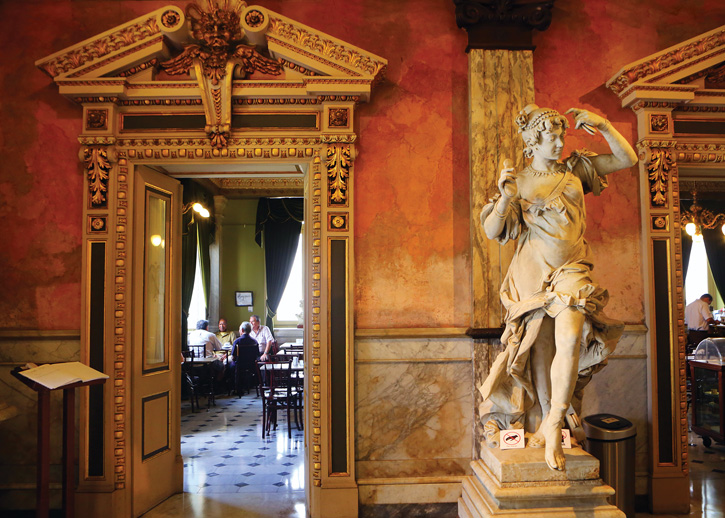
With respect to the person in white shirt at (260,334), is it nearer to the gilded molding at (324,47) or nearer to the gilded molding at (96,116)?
the gilded molding at (96,116)

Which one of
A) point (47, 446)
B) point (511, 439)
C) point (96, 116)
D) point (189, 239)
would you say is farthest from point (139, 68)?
point (189, 239)

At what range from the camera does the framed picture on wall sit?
43.3 feet

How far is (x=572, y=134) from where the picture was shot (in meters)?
4.56

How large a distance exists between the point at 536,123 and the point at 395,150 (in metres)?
1.83

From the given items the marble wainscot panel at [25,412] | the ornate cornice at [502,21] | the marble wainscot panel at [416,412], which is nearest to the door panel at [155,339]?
the marble wainscot panel at [25,412]

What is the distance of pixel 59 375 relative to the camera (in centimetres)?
362

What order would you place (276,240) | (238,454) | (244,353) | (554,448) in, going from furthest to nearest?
(276,240), (244,353), (238,454), (554,448)

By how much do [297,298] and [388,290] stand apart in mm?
9376

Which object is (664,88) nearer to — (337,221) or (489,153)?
(489,153)

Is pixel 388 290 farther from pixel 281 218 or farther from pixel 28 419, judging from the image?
pixel 281 218

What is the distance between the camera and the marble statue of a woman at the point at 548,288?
266 centimetres

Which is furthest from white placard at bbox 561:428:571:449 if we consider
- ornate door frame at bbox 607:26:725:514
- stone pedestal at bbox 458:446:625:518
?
ornate door frame at bbox 607:26:725:514

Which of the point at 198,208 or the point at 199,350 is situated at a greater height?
the point at 198,208

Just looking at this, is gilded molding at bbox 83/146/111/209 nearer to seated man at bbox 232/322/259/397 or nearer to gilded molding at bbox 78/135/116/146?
gilded molding at bbox 78/135/116/146
